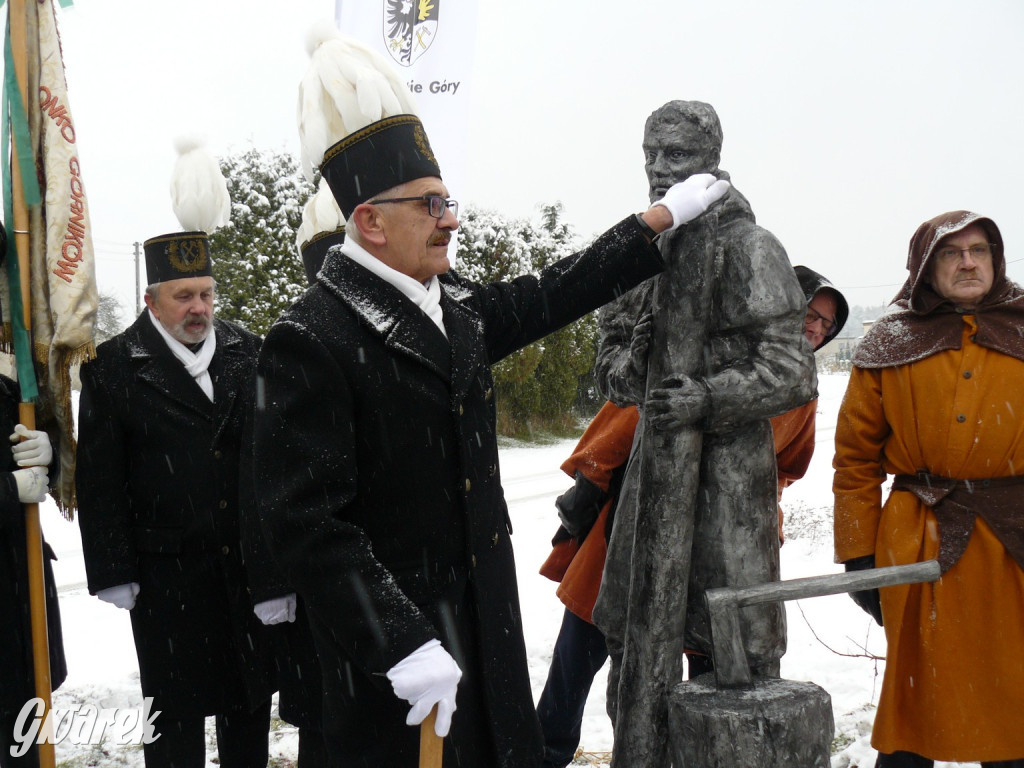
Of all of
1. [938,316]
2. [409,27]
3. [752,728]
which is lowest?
[752,728]

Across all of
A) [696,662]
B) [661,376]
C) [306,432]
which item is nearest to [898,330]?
[661,376]

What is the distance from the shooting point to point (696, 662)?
2.98 m

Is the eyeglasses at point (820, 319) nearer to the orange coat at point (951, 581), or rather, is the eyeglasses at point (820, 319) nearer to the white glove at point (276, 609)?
the orange coat at point (951, 581)

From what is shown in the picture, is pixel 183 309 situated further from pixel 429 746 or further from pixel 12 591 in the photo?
pixel 429 746

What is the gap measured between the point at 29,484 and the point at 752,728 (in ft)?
8.22

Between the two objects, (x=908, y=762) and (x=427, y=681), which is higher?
(x=427, y=681)

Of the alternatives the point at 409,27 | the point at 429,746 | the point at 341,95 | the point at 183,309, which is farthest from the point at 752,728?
the point at 409,27

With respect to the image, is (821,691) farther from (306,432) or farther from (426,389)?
(306,432)

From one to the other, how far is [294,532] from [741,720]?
1.11 m

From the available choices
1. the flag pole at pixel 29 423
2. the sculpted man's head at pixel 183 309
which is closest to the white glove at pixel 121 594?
the flag pole at pixel 29 423

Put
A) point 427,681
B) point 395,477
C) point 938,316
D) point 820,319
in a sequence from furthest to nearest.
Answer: point 820,319
point 938,316
point 395,477
point 427,681

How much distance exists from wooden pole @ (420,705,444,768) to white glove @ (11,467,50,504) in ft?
6.39

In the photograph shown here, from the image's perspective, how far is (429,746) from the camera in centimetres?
199

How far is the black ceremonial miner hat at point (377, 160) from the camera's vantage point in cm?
217
